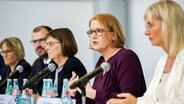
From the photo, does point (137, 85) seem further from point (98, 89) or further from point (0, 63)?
point (0, 63)

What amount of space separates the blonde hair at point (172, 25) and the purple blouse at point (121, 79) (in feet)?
1.01

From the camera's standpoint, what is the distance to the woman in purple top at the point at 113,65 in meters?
1.94

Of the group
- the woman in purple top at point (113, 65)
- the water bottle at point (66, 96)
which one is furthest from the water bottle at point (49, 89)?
the woman in purple top at point (113, 65)

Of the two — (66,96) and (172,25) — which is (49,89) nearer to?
(66,96)

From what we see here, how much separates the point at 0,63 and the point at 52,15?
838 mm

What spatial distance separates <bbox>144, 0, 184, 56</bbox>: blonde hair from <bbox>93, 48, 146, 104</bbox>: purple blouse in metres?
0.31

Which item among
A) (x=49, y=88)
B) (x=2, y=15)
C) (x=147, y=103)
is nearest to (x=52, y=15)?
(x=2, y=15)

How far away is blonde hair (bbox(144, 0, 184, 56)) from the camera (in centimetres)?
167

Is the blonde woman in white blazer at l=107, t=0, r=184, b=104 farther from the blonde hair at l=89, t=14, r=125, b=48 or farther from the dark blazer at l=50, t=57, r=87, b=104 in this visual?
the dark blazer at l=50, t=57, r=87, b=104

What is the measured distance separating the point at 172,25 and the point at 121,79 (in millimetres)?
435

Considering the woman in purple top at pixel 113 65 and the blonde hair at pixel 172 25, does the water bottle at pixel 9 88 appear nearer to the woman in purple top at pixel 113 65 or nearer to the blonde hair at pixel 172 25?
the woman in purple top at pixel 113 65

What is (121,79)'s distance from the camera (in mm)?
1946

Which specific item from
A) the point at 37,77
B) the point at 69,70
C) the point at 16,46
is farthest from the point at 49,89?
the point at 16,46

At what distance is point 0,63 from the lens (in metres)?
3.76
